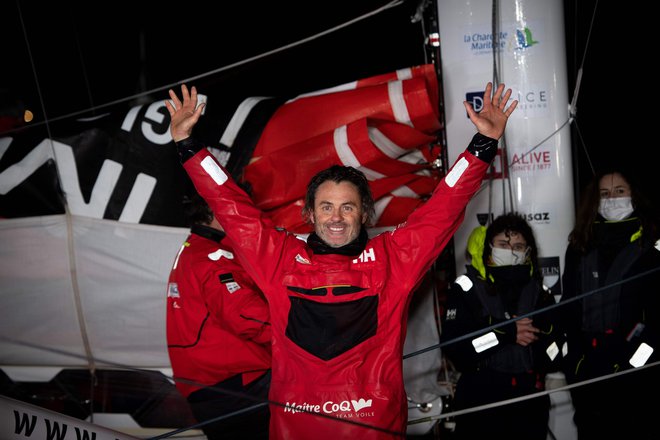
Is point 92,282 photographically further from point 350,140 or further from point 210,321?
point 350,140

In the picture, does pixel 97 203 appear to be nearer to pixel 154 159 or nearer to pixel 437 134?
pixel 154 159

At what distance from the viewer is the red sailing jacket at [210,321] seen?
2.75 metres

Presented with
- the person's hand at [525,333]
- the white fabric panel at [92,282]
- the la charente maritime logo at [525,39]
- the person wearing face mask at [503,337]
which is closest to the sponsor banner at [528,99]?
the la charente maritime logo at [525,39]

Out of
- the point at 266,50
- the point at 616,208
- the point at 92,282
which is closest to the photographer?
the point at 616,208

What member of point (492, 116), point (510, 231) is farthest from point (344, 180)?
point (510, 231)

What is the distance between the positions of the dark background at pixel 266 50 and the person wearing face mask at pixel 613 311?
3.05 meters

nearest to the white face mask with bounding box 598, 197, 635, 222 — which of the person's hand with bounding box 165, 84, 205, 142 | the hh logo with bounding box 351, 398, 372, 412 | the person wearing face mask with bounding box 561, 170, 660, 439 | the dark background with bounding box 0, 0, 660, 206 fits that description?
the person wearing face mask with bounding box 561, 170, 660, 439

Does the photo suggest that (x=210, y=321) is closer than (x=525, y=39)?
Yes

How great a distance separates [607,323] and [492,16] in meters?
1.72

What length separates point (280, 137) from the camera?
11.1ft

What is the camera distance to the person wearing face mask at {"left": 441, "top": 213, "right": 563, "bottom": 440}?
2.76 m

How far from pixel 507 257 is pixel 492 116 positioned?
0.96 meters

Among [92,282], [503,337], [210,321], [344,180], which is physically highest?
[344,180]

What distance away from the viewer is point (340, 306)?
6.82 feet
